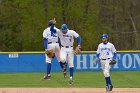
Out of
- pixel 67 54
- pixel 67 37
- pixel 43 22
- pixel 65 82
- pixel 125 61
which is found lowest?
pixel 65 82

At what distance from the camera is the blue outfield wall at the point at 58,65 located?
Result: 85.9 ft

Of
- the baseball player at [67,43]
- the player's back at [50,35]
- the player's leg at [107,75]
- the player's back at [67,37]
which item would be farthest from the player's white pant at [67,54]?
the player's leg at [107,75]

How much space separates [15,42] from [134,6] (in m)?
14.4

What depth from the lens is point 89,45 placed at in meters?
44.7

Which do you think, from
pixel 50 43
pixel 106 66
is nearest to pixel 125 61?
pixel 50 43

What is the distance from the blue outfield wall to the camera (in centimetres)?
2619

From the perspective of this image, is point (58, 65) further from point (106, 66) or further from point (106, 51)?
point (106, 66)

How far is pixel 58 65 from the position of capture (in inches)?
1034

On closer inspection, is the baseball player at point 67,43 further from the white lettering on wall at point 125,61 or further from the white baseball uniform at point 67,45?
the white lettering on wall at point 125,61

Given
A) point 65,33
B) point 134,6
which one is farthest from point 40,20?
point 65,33

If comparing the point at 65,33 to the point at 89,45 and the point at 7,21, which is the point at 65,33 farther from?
the point at 7,21

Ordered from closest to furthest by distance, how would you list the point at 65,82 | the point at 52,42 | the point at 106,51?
the point at 106,51, the point at 65,82, the point at 52,42

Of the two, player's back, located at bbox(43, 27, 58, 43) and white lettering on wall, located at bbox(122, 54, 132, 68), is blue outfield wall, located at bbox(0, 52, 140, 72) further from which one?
player's back, located at bbox(43, 27, 58, 43)

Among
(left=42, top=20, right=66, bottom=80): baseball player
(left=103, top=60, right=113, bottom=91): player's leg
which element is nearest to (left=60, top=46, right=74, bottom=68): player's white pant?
(left=42, top=20, right=66, bottom=80): baseball player
